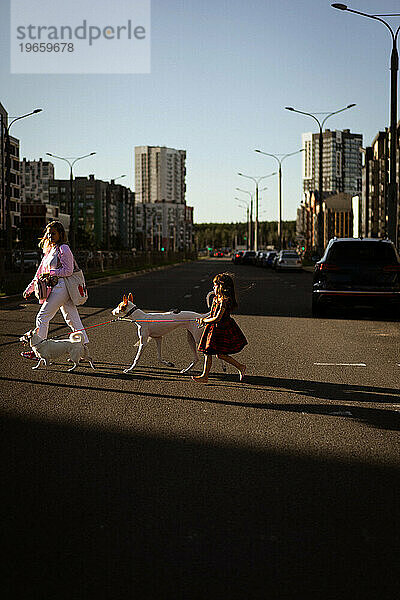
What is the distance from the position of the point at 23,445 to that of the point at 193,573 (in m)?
2.68

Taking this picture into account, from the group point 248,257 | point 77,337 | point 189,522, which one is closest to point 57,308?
point 77,337

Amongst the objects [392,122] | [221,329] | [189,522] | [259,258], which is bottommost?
[189,522]

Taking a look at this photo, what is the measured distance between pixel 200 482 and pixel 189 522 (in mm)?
754

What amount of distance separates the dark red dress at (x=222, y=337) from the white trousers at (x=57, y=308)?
77.7 inches

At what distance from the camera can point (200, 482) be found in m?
5.24

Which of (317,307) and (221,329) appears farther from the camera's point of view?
(317,307)

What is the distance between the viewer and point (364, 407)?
7707 millimetres

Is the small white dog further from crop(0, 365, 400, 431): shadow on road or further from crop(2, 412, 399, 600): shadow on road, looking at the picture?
crop(2, 412, 399, 600): shadow on road

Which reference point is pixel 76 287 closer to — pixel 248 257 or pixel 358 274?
pixel 358 274

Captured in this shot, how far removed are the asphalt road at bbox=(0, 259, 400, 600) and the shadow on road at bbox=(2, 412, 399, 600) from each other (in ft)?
0.04

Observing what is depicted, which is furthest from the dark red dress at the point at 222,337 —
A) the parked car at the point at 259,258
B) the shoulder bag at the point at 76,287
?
the parked car at the point at 259,258

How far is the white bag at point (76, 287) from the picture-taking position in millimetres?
10477

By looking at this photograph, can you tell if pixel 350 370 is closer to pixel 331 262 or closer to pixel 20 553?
pixel 20 553

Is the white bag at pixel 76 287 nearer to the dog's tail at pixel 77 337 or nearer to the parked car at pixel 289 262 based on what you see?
the dog's tail at pixel 77 337
